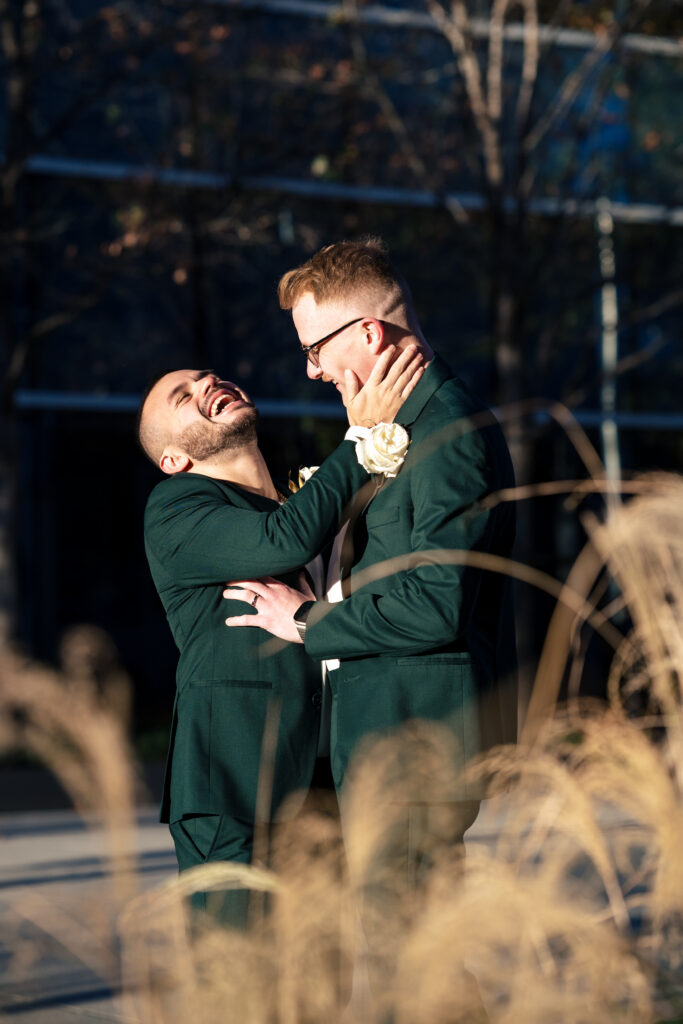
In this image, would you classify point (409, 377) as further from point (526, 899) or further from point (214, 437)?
point (526, 899)

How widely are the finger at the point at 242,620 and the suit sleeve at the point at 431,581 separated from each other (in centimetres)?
20

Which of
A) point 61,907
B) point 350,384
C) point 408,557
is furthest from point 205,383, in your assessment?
point 61,907

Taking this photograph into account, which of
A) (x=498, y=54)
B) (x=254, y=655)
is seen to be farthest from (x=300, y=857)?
(x=498, y=54)

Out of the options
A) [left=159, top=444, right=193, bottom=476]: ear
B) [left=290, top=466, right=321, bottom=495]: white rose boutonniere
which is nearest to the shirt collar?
[left=290, top=466, right=321, bottom=495]: white rose boutonniere

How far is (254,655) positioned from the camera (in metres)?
3.15

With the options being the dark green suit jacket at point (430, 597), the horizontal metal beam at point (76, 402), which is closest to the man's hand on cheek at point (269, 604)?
the dark green suit jacket at point (430, 597)

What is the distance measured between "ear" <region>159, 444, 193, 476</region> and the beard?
0.05 feet

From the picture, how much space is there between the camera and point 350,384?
3033 millimetres

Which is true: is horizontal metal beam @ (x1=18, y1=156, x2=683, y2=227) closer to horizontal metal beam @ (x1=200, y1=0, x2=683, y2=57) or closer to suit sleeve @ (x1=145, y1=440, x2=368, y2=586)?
horizontal metal beam @ (x1=200, y1=0, x2=683, y2=57)

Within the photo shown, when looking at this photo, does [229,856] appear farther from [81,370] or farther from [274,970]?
[81,370]

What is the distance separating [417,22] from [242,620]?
10941 millimetres

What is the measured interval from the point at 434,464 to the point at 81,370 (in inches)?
411

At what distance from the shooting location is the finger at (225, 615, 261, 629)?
308cm

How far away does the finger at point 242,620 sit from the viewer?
10.1 ft
